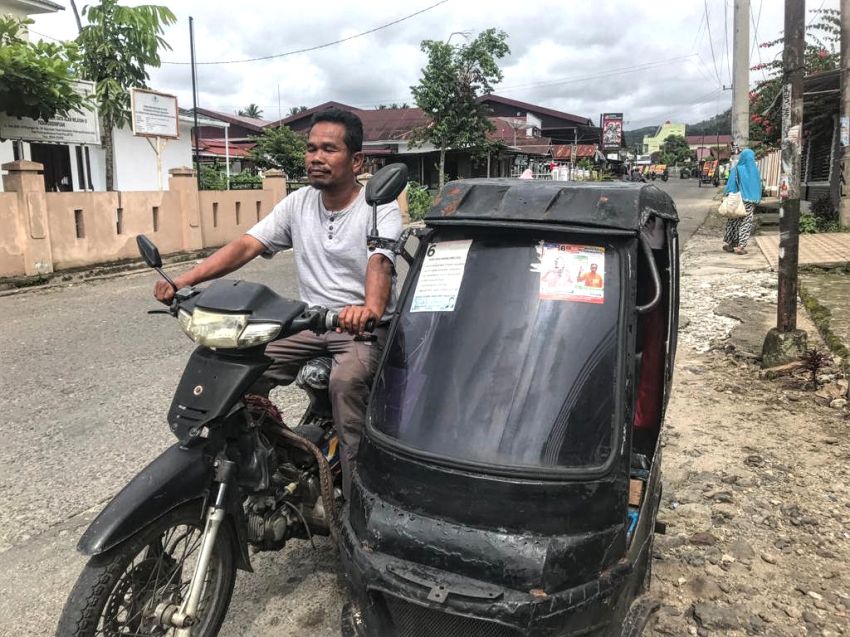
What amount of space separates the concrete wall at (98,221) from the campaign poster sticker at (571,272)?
32.6 ft

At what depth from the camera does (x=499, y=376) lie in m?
1.97

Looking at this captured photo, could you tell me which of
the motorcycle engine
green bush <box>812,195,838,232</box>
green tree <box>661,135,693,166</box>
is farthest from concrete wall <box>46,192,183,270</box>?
green tree <box>661,135,693,166</box>

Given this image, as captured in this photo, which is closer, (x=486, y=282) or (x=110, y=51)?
(x=486, y=282)

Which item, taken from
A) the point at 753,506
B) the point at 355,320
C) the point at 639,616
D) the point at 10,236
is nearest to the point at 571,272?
the point at 355,320

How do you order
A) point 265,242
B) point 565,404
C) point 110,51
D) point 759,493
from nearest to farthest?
point 565,404 < point 265,242 < point 759,493 < point 110,51

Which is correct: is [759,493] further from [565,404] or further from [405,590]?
[405,590]

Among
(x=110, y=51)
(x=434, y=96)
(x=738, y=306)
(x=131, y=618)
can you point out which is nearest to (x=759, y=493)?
(x=131, y=618)

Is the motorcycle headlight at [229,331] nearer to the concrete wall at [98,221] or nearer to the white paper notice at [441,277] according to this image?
the white paper notice at [441,277]

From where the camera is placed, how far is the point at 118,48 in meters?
14.2

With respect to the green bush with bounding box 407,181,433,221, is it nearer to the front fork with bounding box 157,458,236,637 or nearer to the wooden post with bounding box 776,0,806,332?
the wooden post with bounding box 776,0,806,332

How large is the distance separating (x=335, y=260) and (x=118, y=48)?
542 inches

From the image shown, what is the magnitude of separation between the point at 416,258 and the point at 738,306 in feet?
21.3

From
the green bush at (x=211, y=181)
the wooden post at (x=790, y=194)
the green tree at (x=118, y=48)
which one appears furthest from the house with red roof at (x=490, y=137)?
the wooden post at (x=790, y=194)

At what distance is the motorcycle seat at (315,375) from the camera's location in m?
2.59
